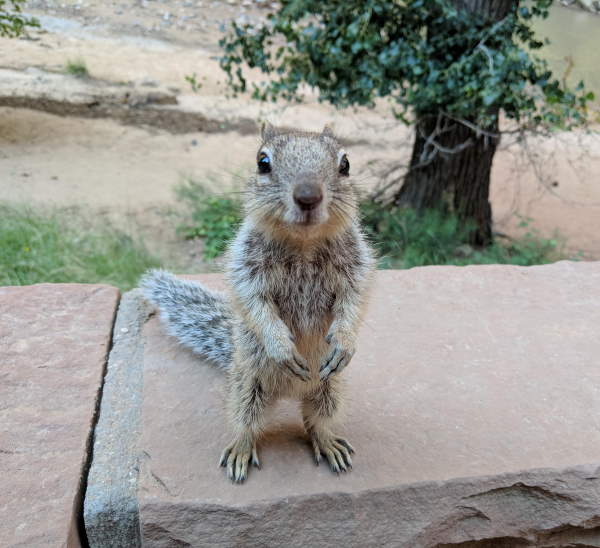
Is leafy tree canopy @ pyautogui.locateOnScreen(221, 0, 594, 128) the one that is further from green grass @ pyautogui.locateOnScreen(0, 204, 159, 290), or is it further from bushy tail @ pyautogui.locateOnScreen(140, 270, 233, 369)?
bushy tail @ pyautogui.locateOnScreen(140, 270, 233, 369)

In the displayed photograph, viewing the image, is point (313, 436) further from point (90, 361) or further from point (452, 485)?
point (90, 361)

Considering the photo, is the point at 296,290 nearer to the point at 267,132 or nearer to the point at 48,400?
the point at 267,132

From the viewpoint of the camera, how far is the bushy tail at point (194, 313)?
245 centimetres

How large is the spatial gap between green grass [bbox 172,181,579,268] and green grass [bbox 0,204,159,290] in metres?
0.63

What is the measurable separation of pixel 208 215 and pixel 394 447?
3431 mm

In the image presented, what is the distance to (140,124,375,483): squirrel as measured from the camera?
1820mm

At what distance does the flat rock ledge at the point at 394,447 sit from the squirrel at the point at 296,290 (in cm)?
13

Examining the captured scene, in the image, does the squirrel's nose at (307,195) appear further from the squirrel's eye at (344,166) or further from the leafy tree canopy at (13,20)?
the leafy tree canopy at (13,20)

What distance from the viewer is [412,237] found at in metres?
4.79

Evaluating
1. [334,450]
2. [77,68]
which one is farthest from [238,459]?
[77,68]

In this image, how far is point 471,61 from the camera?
3797 millimetres

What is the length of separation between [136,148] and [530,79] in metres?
4.30

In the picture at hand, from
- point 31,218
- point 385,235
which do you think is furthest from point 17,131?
point 385,235

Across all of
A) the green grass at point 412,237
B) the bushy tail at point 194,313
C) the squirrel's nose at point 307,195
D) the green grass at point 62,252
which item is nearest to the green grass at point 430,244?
the green grass at point 412,237
